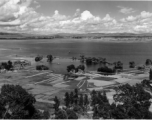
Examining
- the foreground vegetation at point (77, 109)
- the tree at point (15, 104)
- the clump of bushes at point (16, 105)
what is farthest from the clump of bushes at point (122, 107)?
the tree at point (15, 104)

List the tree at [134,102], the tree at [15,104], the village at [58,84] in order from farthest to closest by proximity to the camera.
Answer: the village at [58,84]
the tree at [15,104]
the tree at [134,102]

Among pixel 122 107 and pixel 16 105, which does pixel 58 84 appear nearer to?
pixel 16 105

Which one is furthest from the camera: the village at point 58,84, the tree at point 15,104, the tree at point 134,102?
the village at point 58,84

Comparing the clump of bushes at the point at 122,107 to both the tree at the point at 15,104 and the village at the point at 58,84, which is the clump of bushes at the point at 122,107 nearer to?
the tree at the point at 15,104

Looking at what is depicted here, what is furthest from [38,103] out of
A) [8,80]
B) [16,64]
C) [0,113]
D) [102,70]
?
[16,64]

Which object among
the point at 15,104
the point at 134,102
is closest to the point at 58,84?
the point at 15,104

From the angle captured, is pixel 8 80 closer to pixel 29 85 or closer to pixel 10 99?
pixel 29 85

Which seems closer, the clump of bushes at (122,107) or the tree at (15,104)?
the clump of bushes at (122,107)

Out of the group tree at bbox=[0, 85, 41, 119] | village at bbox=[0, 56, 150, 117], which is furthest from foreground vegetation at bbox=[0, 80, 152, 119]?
village at bbox=[0, 56, 150, 117]

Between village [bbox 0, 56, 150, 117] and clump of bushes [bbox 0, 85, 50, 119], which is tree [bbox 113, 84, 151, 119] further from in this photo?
clump of bushes [bbox 0, 85, 50, 119]
